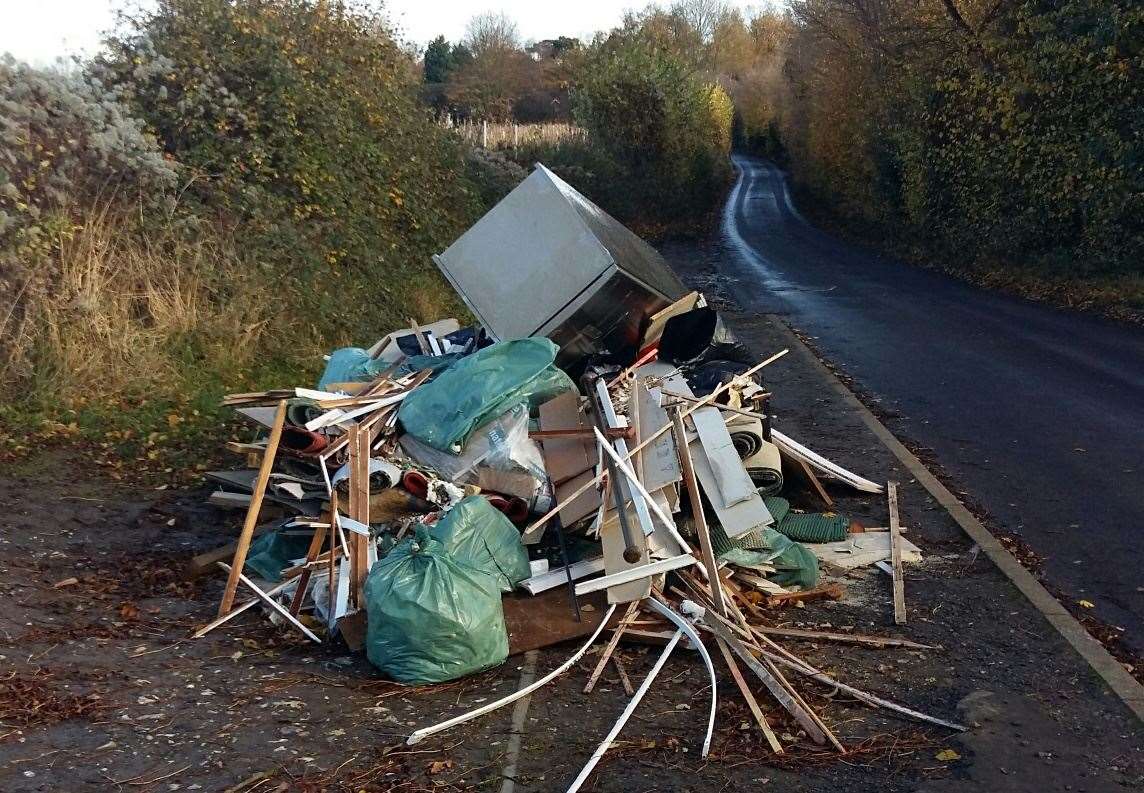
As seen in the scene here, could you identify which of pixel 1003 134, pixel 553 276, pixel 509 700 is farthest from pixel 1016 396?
pixel 1003 134

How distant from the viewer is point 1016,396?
10797 mm

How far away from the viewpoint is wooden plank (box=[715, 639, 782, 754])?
416cm

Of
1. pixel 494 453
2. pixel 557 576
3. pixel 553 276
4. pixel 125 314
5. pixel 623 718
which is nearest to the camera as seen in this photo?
pixel 623 718

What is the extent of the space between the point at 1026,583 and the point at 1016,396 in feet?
17.6

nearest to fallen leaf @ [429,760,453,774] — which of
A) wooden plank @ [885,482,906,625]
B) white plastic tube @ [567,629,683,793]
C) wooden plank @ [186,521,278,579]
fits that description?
white plastic tube @ [567,629,683,793]

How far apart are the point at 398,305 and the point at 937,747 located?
9967mm

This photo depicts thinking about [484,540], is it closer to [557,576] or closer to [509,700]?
[557,576]

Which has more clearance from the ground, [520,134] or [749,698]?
[520,134]

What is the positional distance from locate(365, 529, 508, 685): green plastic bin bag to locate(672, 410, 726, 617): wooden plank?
104 cm

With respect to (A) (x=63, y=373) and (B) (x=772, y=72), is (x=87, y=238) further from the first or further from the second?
(B) (x=772, y=72)

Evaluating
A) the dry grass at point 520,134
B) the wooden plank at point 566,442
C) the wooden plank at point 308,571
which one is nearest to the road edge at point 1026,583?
the wooden plank at point 566,442

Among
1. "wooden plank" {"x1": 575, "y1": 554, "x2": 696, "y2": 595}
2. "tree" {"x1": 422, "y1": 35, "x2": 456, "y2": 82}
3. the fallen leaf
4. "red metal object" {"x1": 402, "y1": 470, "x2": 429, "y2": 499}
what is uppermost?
"tree" {"x1": 422, "y1": 35, "x2": 456, "y2": 82}

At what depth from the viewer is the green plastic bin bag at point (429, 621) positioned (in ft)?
15.0

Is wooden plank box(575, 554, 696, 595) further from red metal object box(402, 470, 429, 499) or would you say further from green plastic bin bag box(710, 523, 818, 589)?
red metal object box(402, 470, 429, 499)
